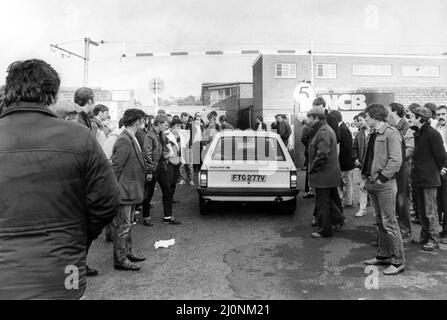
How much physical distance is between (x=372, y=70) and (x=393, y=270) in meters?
44.3

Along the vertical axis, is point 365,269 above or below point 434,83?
below

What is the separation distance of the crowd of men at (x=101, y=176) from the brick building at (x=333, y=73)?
29.9m

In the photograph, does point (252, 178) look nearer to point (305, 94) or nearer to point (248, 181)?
point (248, 181)

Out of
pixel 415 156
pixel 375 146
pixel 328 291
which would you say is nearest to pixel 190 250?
pixel 328 291

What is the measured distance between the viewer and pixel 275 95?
39.8 metres

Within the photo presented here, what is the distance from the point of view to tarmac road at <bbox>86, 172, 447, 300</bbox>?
4180 mm

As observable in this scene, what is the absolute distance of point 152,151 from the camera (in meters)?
6.58

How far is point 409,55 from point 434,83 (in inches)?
192

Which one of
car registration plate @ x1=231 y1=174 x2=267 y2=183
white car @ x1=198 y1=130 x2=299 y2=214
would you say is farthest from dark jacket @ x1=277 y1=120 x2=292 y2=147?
car registration plate @ x1=231 y1=174 x2=267 y2=183

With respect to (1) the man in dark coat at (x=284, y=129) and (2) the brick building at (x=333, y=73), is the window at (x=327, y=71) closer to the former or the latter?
(2) the brick building at (x=333, y=73)

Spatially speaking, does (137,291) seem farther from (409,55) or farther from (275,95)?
(409,55)

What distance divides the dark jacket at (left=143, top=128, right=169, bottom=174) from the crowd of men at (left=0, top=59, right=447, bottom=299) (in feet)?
0.06

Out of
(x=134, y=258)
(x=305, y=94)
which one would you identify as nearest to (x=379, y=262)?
(x=134, y=258)

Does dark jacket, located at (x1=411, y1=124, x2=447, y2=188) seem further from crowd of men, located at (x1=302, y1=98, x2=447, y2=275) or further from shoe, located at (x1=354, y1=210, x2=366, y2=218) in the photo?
shoe, located at (x1=354, y1=210, x2=366, y2=218)
